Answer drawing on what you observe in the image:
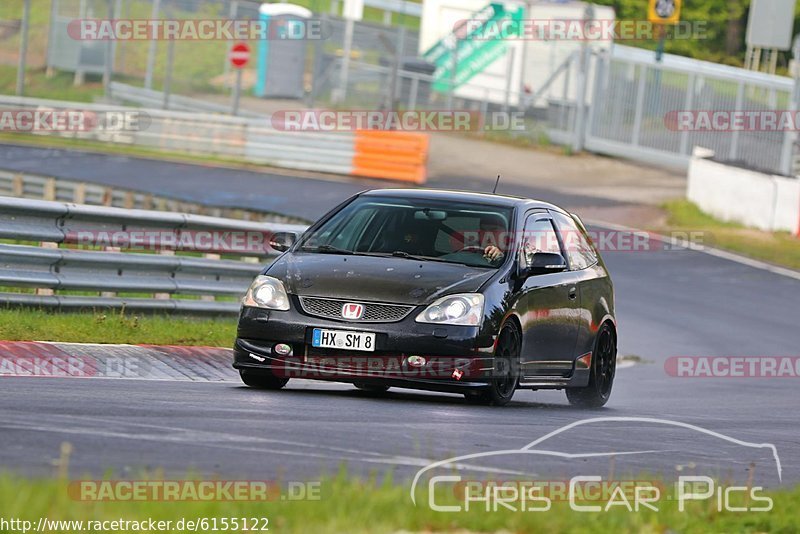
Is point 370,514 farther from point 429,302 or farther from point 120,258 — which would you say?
point 120,258

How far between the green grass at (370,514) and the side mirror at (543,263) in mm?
4369

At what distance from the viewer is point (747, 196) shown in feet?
96.1

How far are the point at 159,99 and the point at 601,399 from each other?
32.1 metres

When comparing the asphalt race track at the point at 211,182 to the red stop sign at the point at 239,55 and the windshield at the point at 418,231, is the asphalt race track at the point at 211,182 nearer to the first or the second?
the red stop sign at the point at 239,55

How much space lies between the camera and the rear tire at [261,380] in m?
10.5

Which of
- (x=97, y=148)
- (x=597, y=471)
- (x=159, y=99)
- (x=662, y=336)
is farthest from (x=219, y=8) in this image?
(x=597, y=471)

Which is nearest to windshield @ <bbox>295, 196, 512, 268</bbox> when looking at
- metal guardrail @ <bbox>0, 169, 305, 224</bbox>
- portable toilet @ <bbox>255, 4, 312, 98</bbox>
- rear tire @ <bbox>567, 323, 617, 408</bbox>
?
rear tire @ <bbox>567, 323, 617, 408</bbox>

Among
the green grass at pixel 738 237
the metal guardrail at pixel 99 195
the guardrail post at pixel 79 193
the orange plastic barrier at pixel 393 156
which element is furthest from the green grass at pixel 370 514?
the orange plastic barrier at pixel 393 156

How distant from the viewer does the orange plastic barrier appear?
3428 cm

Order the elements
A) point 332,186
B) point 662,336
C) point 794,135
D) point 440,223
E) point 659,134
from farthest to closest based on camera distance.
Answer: point 659,134
point 794,135
point 332,186
point 662,336
point 440,223

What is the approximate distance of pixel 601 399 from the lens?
12305mm

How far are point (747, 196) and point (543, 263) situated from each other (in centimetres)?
1919

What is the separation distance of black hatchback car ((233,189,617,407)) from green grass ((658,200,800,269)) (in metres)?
15.1

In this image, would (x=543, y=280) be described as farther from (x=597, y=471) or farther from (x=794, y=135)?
(x=794, y=135)
